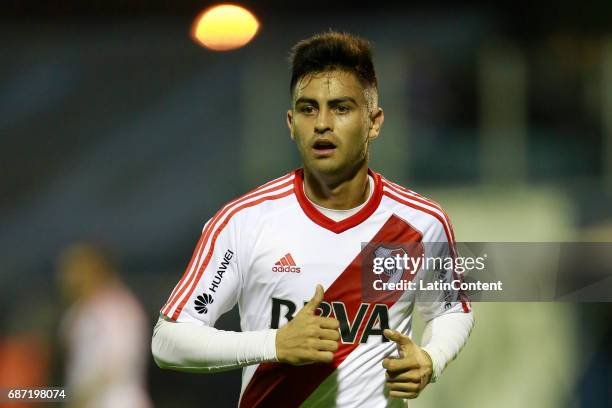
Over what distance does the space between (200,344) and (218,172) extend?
863mm

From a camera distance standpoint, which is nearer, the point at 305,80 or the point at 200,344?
the point at 200,344

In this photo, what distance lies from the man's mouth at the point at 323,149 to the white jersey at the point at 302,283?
172mm

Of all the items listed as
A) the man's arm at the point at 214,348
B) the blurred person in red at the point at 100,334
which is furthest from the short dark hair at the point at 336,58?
the blurred person in red at the point at 100,334

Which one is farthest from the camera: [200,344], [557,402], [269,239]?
[557,402]

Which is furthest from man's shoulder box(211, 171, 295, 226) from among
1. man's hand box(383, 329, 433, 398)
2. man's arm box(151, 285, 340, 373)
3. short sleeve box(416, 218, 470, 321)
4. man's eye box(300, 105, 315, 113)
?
man's hand box(383, 329, 433, 398)

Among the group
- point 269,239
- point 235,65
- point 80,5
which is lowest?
point 269,239

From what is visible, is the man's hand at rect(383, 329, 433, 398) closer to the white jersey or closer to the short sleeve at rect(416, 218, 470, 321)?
the white jersey

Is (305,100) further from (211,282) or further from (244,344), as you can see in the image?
(244,344)

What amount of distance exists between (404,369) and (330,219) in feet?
1.85

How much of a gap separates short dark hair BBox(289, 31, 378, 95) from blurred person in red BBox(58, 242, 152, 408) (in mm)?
1008

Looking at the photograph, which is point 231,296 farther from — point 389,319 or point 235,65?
point 235,65

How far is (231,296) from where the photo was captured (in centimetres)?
280

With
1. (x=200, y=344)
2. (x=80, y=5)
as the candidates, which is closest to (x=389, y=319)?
(x=200, y=344)

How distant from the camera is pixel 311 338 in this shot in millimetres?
2463
